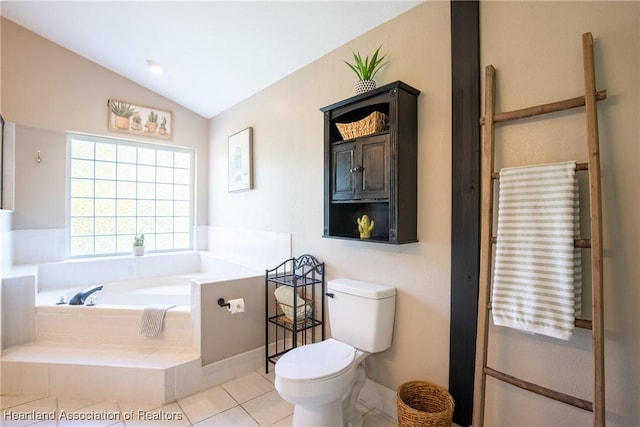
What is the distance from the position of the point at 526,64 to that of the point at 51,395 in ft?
11.5

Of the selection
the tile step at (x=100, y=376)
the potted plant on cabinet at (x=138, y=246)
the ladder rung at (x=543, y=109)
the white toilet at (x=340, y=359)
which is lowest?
the tile step at (x=100, y=376)

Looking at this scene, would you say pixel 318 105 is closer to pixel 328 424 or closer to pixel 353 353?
pixel 353 353

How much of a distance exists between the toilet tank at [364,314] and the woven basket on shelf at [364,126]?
0.98 meters

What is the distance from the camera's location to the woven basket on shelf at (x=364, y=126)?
6.10 ft

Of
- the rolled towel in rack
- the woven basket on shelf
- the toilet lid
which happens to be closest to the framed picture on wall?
the rolled towel in rack

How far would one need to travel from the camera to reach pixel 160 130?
146 inches

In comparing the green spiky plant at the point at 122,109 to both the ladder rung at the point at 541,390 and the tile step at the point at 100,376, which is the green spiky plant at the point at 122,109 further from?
the ladder rung at the point at 541,390

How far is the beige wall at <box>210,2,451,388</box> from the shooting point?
172 cm

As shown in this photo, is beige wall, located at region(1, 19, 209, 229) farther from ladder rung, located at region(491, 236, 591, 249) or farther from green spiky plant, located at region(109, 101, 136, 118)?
ladder rung, located at region(491, 236, 591, 249)

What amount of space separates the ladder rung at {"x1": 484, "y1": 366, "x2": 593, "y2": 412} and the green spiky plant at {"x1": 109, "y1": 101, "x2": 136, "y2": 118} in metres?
4.06

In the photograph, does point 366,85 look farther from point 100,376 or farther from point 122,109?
point 122,109

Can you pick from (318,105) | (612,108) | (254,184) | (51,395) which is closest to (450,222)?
(612,108)

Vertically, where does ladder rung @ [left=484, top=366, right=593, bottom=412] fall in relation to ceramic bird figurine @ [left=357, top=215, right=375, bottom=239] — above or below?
below

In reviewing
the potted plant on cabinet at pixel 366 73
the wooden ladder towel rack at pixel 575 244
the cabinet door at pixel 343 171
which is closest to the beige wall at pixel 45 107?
the cabinet door at pixel 343 171
